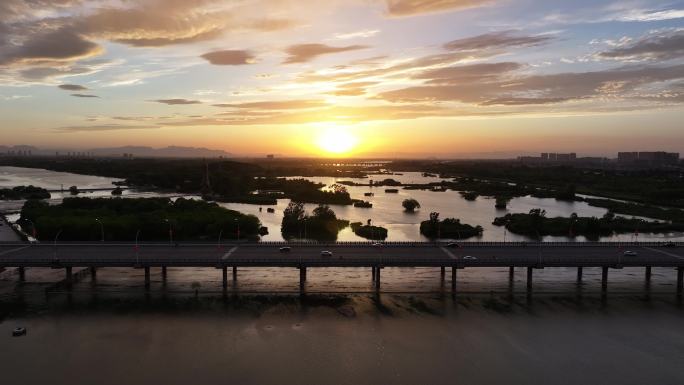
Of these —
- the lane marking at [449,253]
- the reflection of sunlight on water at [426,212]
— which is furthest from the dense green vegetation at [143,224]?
the lane marking at [449,253]

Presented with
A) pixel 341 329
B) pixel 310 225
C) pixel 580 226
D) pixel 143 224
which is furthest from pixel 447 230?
pixel 143 224

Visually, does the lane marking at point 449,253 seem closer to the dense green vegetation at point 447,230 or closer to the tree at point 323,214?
the dense green vegetation at point 447,230

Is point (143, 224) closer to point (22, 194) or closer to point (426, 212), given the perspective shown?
point (426, 212)

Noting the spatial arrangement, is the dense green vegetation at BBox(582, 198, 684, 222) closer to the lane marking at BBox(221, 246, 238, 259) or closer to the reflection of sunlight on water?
the reflection of sunlight on water

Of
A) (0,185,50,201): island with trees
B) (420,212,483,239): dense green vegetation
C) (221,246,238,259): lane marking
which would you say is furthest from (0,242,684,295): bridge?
(0,185,50,201): island with trees

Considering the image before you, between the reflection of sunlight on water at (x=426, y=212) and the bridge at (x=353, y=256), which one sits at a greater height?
the bridge at (x=353, y=256)
